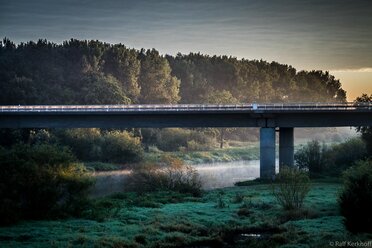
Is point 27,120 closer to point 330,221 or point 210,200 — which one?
point 210,200

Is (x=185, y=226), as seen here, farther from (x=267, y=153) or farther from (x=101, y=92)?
(x=101, y=92)

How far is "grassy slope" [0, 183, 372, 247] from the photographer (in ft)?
153

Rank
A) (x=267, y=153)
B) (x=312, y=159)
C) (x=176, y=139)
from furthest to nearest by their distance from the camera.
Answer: (x=176, y=139), (x=312, y=159), (x=267, y=153)

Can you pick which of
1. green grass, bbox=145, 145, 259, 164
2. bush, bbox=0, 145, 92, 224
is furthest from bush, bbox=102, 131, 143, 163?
bush, bbox=0, 145, 92, 224

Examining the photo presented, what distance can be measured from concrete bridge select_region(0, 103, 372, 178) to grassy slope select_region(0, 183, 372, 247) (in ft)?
83.6

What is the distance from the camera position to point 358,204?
49031 mm

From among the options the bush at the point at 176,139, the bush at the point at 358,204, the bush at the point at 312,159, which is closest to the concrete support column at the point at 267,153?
the bush at the point at 312,159

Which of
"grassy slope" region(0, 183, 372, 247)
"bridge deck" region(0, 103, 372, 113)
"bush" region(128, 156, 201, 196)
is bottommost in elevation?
"grassy slope" region(0, 183, 372, 247)

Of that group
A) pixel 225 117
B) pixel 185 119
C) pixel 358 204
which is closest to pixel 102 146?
pixel 185 119

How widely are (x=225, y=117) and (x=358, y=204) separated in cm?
4442

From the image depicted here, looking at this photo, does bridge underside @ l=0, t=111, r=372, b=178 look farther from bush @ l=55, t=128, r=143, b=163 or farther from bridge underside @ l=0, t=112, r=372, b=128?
bush @ l=55, t=128, r=143, b=163

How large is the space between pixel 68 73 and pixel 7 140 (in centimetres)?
4617

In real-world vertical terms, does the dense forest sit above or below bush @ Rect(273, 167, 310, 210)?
above

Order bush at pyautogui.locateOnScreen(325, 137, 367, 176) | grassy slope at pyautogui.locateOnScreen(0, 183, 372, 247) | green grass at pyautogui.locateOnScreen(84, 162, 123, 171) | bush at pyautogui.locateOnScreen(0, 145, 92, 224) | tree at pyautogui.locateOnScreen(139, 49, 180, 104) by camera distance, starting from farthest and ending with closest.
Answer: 1. tree at pyautogui.locateOnScreen(139, 49, 180, 104)
2. green grass at pyautogui.locateOnScreen(84, 162, 123, 171)
3. bush at pyautogui.locateOnScreen(325, 137, 367, 176)
4. bush at pyautogui.locateOnScreen(0, 145, 92, 224)
5. grassy slope at pyautogui.locateOnScreen(0, 183, 372, 247)
